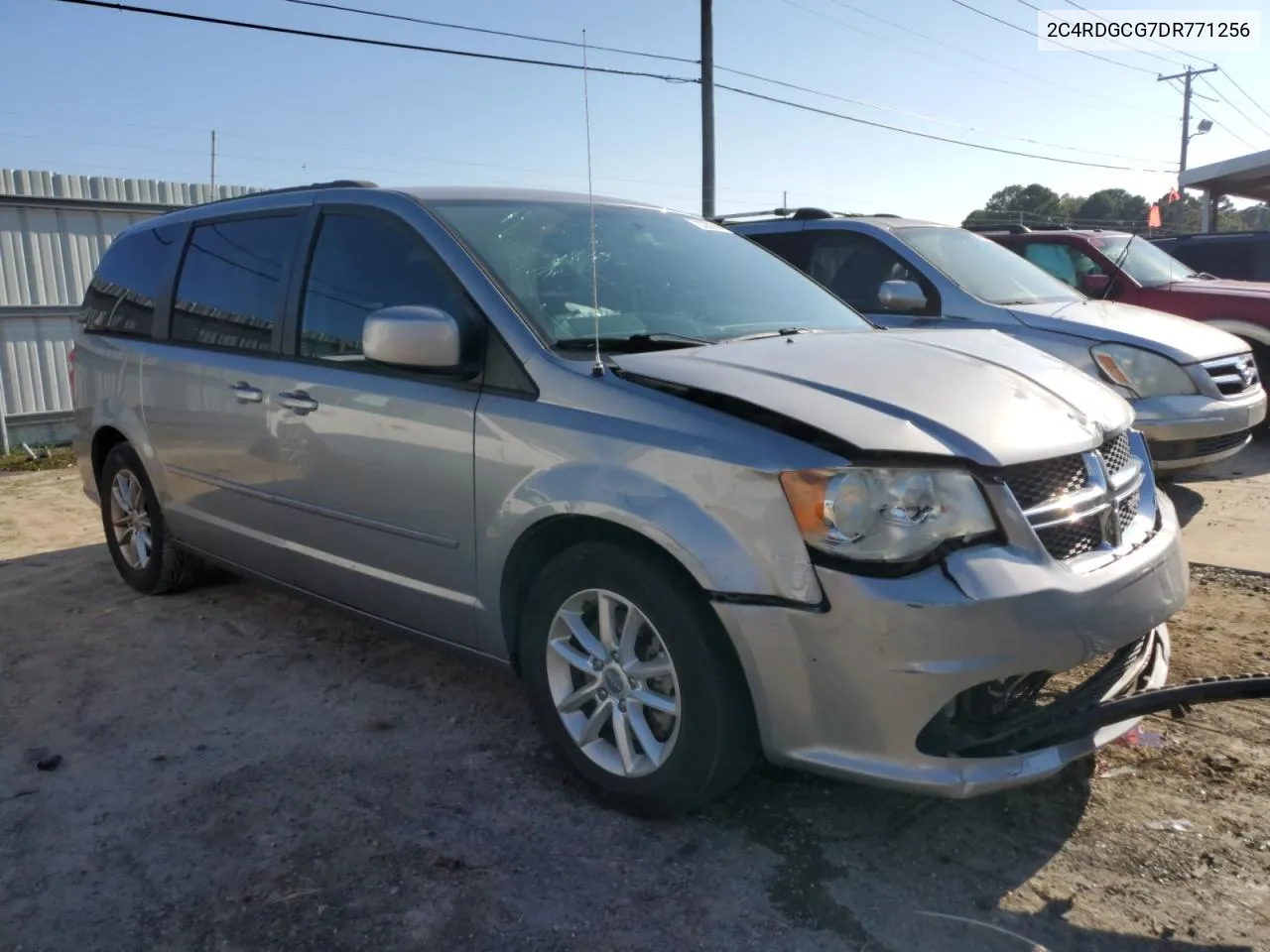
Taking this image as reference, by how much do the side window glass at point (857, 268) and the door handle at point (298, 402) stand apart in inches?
162

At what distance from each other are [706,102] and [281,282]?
15.6 m

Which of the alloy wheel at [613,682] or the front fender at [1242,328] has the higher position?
the front fender at [1242,328]

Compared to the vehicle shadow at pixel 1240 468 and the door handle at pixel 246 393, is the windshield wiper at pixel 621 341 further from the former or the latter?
the vehicle shadow at pixel 1240 468

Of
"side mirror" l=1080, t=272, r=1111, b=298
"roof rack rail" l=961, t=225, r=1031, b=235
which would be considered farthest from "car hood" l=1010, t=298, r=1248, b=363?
"roof rack rail" l=961, t=225, r=1031, b=235

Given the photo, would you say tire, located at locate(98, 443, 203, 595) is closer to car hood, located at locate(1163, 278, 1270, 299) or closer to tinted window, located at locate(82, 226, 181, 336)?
tinted window, located at locate(82, 226, 181, 336)

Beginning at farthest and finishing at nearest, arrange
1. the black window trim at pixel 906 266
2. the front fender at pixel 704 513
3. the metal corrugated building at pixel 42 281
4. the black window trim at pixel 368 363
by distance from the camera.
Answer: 1. the metal corrugated building at pixel 42 281
2. the black window trim at pixel 906 266
3. the black window trim at pixel 368 363
4. the front fender at pixel 704 513

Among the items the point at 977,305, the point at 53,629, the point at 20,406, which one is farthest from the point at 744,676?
the point at 20,406

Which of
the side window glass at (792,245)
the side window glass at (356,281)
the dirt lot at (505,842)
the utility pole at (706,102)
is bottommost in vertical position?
the dirt lot at (505,842)

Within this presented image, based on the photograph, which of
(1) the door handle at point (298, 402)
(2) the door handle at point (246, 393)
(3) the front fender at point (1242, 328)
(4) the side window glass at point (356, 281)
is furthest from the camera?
(3) the front fender at point (1242, 328)

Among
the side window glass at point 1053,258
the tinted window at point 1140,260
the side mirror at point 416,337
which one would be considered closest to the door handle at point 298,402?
the side mirror at point 416,337

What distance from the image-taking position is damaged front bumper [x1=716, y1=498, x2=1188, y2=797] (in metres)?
2.37

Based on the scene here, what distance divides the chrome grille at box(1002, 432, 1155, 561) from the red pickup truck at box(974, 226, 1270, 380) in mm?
5951

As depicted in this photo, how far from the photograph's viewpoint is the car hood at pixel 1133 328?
610cm

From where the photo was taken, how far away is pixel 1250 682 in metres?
2.47
